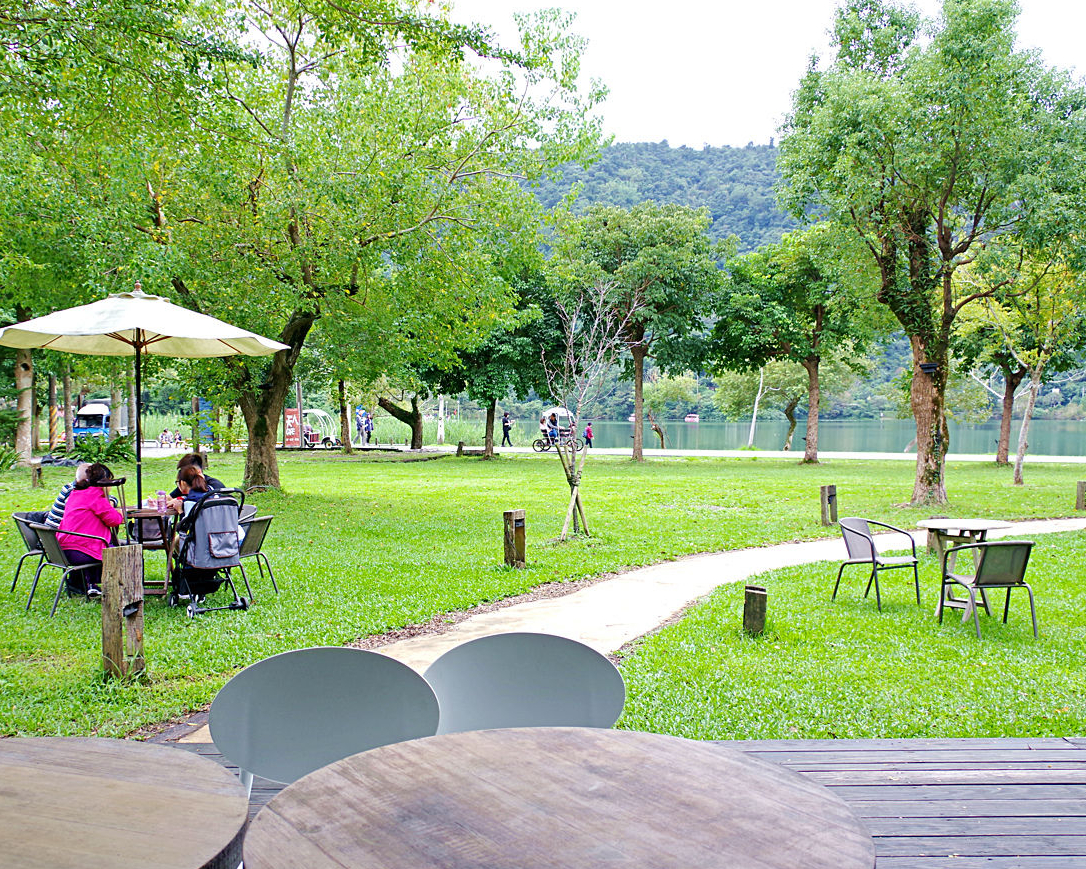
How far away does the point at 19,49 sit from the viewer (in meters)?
6.33

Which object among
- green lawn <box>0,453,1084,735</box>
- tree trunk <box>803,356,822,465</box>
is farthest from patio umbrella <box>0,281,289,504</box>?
tree trunk <box>803,356,822,465</box>

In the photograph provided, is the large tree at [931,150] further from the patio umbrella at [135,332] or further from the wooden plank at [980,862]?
the wooden plank at [980,862]

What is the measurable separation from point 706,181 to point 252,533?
3136 inches

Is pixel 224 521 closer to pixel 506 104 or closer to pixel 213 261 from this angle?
pixel 213 261

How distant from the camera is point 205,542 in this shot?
6465 millimetres

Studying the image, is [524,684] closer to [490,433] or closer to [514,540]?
[514,540]

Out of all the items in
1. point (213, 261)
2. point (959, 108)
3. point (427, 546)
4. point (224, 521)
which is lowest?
point (427, 546)

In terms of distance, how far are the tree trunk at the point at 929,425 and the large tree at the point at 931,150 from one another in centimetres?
2

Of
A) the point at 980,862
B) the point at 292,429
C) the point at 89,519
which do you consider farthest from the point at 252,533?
the point at 292,429

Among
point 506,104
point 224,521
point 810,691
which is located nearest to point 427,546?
point 224,521

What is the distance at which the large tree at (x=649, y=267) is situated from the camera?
2602 centimetres

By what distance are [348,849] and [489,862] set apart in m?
0.26

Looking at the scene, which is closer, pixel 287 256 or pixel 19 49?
pixel 19 49

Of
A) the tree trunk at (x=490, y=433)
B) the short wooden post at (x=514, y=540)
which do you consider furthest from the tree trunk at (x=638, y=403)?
the short wooden post at (x=514, y=540)
